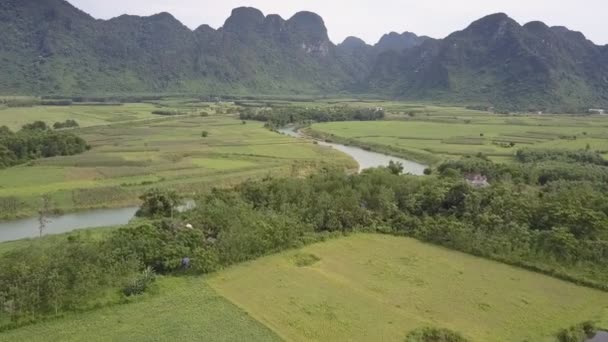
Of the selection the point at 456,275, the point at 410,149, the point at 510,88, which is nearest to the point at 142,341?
A: the point at 456,275

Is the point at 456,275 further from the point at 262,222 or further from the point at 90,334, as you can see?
the point at 90,334

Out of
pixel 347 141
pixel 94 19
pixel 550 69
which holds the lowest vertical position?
pixel 347 141

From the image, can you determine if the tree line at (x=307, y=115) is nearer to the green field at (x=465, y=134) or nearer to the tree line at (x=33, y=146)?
the green field at (x=465, y=134)

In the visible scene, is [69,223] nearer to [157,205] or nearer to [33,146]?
[157,205]

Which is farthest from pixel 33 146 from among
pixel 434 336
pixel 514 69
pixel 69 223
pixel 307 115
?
pixel 514 69

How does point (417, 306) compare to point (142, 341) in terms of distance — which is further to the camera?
point (417, 306)

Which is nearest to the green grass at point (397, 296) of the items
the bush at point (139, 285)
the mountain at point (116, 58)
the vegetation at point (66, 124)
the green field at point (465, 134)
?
the bush at point (139, 285)

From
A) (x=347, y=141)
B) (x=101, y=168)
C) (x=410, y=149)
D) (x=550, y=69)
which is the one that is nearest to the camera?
(x=101, y=168)
